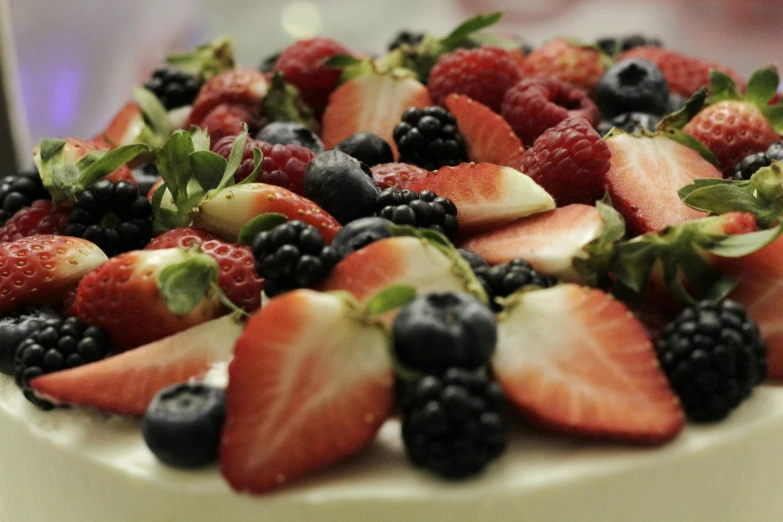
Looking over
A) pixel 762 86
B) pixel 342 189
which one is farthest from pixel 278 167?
pixel 762 86

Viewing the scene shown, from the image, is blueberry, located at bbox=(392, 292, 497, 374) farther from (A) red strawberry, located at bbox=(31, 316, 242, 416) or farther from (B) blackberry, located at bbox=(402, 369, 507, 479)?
(A) red strawberry, located at bbox=(31, 316, 242, 416)

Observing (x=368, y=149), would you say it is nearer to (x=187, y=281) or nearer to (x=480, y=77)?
(x=480, y=77)

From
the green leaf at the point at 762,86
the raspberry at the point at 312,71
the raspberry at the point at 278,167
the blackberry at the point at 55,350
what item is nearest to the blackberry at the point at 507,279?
the raspberry at the point at 278,167

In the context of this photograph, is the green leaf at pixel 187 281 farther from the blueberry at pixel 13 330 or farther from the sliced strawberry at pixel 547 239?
the sliced strawberry at pixel 547 239

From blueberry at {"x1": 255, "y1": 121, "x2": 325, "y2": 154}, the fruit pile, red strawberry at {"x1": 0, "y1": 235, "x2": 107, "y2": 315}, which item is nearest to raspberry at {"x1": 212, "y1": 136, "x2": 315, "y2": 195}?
the fruit pile

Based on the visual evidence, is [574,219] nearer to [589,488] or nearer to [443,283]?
[443,283]

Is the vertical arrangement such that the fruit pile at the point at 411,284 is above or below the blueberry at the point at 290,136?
above

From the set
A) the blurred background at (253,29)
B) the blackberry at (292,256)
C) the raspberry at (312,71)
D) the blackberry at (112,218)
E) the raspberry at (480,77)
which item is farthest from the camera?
the blurred background at (253,29)
